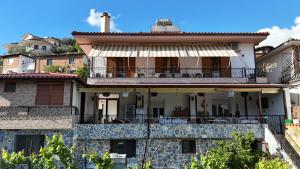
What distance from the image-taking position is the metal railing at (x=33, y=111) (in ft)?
62.3

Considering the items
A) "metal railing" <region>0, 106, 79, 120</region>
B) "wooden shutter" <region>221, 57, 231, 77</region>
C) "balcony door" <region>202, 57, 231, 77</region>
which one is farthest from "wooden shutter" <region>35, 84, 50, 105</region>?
"wooden shutter" <region>221, 57, 231, 77</region>

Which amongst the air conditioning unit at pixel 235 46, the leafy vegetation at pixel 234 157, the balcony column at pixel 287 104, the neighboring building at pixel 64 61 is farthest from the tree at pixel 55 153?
the neighboring building at pixel 64 61

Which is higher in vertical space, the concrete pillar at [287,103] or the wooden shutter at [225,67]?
the wooden shutter at [225,67]

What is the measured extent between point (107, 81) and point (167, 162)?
30.6 feet

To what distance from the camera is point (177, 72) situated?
24891mm

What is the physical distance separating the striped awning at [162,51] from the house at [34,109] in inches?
191

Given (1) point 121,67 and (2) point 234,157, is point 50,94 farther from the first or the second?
(2) point 234,157

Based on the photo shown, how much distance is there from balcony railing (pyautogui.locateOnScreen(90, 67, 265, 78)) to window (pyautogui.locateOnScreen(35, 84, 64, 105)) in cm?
485

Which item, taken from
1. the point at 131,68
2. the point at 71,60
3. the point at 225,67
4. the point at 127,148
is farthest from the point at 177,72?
the point at 71,60

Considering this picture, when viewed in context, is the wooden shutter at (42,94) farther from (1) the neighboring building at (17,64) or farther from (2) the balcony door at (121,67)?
(1) the neighboring building at (17,64)

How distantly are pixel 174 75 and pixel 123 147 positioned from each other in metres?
8.89

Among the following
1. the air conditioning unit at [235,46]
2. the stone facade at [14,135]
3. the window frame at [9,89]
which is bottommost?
the stone facade at [14,135]

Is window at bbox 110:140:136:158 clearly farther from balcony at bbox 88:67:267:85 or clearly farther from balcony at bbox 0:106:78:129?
balcony at bbox 88:67:267:85

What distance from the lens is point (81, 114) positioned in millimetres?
22688
